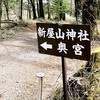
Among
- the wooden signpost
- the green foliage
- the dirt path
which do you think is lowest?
the dirt path

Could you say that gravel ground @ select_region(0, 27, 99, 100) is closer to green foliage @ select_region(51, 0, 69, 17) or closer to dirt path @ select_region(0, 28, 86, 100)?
dirt path @ select_region(0, 28, 86, 100)

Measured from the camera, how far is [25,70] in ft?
21.8

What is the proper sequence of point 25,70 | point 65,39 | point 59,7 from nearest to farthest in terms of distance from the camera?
point 65,39
point 25,70
point 59,7

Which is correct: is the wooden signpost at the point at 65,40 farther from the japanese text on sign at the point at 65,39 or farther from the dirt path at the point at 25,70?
the dirt path at the point at 25,70

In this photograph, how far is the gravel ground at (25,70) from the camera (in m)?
5.13

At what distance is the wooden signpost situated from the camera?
297 cm

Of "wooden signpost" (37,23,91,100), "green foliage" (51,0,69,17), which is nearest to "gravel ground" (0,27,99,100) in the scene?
"wooden signpost" (37,23,91,100)

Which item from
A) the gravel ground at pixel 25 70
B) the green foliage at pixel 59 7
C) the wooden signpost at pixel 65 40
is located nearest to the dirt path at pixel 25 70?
the gravel ground at pixel 25 70

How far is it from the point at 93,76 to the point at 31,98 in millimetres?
1610

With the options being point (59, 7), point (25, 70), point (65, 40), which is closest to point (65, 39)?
point (65, 40)

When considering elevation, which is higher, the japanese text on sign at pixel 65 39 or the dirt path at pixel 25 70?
the japanese text on sign at pixel 65 39

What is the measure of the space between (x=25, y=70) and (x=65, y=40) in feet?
12.1

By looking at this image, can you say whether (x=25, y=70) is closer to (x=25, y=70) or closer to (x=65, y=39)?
(x=25, y=70)

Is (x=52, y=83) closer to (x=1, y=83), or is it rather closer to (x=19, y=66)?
(x=1, y=83)
